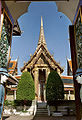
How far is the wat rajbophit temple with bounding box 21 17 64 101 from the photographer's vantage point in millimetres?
17342

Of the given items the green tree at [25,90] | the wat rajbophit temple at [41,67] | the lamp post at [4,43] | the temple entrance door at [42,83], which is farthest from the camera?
the wat rajbophit temple at [41,67]

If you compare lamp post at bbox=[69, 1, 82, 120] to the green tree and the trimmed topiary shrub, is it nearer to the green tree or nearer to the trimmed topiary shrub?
the trimmed topiary shrub

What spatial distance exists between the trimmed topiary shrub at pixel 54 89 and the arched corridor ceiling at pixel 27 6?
7.48 meters

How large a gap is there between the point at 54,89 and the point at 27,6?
815 centimetres

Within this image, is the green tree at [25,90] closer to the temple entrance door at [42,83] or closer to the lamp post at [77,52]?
the temple entrance door at [42,83]

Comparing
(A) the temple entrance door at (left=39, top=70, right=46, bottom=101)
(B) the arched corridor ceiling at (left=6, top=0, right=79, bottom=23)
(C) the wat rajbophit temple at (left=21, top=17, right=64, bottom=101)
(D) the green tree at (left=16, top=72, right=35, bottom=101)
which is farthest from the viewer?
(C) the wat rajbophit temple at (left=21, top=17, right=64, bottom=101)

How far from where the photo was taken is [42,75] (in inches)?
734

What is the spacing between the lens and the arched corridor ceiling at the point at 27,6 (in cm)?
463

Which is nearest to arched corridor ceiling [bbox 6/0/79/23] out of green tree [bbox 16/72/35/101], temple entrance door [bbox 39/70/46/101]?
green tree [bbox 16/72/35/101]

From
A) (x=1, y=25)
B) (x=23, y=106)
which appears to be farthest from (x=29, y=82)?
(x=1, y=25)

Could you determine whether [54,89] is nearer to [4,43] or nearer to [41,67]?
[41,67]

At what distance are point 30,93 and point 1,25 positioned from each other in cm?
897

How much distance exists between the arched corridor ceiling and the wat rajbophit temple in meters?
12.7

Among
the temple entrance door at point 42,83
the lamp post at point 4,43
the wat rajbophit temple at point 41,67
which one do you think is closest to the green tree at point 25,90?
the wat rajbophit temple at point 41,67
